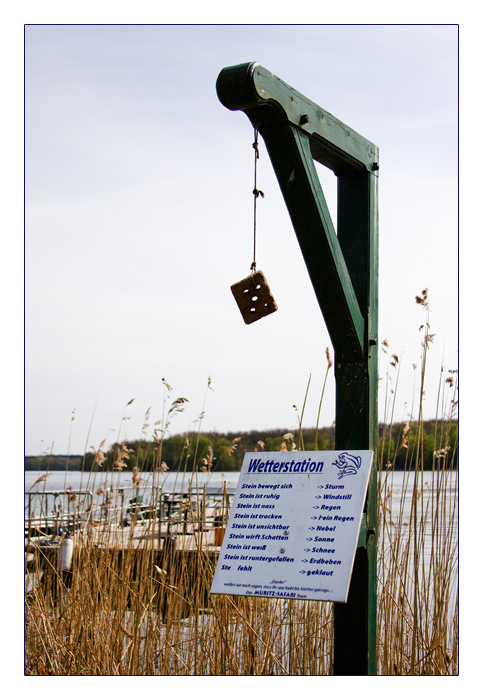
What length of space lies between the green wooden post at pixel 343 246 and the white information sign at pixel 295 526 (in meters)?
0.25

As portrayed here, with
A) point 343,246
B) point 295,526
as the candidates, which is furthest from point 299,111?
point 295,526

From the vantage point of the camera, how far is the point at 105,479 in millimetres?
3164

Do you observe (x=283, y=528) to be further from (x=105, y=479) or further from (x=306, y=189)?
(x=105, y=479)

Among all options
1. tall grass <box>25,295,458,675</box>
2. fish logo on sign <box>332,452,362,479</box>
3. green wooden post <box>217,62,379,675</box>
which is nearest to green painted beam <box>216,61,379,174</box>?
green wooden post <box>217,62,379,675</box>

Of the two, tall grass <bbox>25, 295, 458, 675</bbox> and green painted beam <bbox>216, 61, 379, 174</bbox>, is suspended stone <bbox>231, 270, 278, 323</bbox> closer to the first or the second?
green painted beam <bbox>216, 61, 379, 174</bbox>

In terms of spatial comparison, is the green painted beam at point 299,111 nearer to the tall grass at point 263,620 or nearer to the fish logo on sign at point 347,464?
the tall grass at point 263,620

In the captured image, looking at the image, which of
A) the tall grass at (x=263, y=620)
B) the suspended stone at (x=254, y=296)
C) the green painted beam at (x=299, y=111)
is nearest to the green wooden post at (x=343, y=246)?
the green painted beam at (x=299, y=111)

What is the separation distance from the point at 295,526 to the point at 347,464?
18cm

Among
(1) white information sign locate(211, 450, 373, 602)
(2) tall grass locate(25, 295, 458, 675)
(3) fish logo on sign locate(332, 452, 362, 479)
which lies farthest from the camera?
(2) tall grass locate(25, 295, 458, 675)

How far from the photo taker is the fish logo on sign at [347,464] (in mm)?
1578

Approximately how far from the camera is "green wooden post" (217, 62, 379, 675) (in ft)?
5.27

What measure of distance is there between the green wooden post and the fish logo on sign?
217mm

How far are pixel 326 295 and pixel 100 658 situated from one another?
155 centimetres

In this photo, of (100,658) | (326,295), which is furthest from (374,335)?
(100,658)
